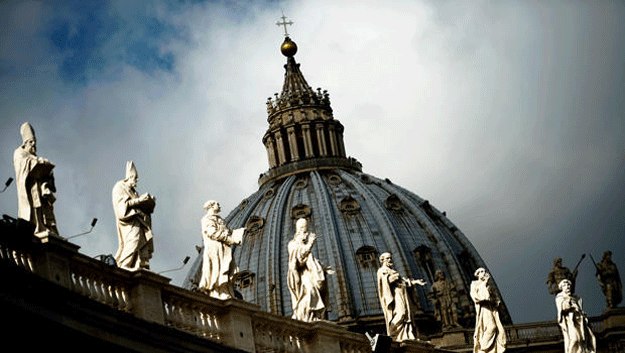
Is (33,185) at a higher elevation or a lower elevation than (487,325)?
higher

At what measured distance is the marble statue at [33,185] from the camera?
2841 cm

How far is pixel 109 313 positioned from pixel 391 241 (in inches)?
5075

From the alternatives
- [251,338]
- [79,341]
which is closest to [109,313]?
[79,341]

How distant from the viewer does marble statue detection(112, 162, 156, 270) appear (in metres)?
30.1

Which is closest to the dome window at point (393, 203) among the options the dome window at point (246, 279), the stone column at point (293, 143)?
the stone column at point (293, 143)

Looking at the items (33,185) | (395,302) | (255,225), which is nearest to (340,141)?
(255,225)

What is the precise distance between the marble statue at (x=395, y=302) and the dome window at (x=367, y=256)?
11685 cm

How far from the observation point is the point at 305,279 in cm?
3409

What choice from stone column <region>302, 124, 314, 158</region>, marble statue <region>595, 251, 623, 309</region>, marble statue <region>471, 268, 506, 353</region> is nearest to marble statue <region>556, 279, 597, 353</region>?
marble statue <region>471, 268, 506, 353</region>

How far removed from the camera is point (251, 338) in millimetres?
31531

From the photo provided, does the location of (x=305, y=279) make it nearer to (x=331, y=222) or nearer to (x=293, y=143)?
(x=331, y=222)

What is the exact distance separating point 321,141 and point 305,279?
436ft

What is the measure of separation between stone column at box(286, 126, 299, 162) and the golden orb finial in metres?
7.72

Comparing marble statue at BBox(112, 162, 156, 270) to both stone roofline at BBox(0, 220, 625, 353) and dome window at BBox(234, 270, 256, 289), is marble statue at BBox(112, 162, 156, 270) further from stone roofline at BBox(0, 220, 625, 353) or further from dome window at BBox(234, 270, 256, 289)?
dome window at BBox(234, 270, 256, 289)
